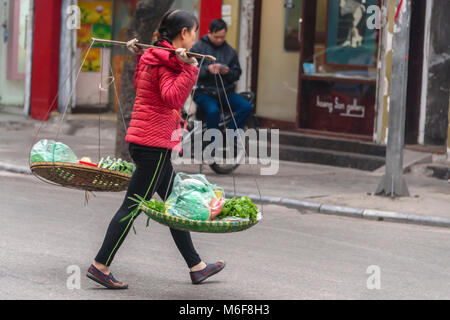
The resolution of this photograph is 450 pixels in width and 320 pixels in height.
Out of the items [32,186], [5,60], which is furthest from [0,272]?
[5,60]

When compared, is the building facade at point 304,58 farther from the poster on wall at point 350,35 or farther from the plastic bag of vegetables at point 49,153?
the plastic bag of vegetables at point 49,153

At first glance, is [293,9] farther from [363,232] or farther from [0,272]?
[0,272]

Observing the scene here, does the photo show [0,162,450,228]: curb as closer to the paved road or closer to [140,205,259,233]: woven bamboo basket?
the paved road

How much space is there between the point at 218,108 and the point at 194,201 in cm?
625

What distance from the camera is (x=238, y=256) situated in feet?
25.5

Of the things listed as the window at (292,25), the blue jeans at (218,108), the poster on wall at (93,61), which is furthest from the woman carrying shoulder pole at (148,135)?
the poster on wall at (93,61)

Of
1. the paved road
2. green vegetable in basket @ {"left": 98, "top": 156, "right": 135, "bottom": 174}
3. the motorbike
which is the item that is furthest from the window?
green vegetable in basket @ {"left": 98, "top": 156, "right": 135, "bottom": 174}

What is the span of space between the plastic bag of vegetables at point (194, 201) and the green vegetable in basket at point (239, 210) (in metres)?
0.04

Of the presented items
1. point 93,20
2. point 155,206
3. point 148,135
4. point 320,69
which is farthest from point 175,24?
point 93,20

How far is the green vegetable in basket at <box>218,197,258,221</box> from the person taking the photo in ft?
19.8

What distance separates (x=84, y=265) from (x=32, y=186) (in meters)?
4.30

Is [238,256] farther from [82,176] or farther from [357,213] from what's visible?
[357,213]

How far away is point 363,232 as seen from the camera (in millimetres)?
9227

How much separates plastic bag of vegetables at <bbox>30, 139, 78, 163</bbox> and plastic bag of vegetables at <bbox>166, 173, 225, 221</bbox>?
1.04m
